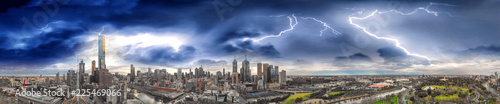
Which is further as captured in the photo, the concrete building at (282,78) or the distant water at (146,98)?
the concrete building at (282,78)

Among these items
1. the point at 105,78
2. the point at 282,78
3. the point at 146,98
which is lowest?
the point at 146,98

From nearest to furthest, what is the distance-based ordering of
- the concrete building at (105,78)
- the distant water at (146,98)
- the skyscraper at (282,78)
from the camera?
the concrete building at (105,78) → the distant water at (146,98) → the skyscraper at (282,78)

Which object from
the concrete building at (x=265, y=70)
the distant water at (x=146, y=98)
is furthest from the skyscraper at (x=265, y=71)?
the distant water at (x=146, y=98)

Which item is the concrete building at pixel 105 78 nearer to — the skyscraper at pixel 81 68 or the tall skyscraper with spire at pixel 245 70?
the skyscraper at pixel 81 68

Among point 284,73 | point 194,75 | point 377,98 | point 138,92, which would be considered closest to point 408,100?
point 377,98

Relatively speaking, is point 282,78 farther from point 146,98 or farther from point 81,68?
point 81,68

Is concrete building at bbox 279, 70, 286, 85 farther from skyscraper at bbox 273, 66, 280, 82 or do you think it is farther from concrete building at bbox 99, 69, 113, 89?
concrete building at bbox 99, 69, 113, 89

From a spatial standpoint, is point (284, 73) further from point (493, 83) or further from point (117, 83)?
point (493, 83)

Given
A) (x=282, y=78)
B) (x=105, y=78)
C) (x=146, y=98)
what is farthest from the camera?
(x=282, y=78)

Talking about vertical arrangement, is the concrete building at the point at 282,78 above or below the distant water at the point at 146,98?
above

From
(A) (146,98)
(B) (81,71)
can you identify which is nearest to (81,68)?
(B) (81,71)

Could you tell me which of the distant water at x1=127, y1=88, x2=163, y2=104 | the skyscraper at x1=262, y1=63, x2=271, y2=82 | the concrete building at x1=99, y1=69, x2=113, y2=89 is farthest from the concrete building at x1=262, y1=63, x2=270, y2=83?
the concrete building at x1=99, y1=69, x2=113, y2=89

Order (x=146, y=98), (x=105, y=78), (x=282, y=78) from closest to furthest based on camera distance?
(x=105, y=78)
(x=146, y=98)
(x=282, y=78)
